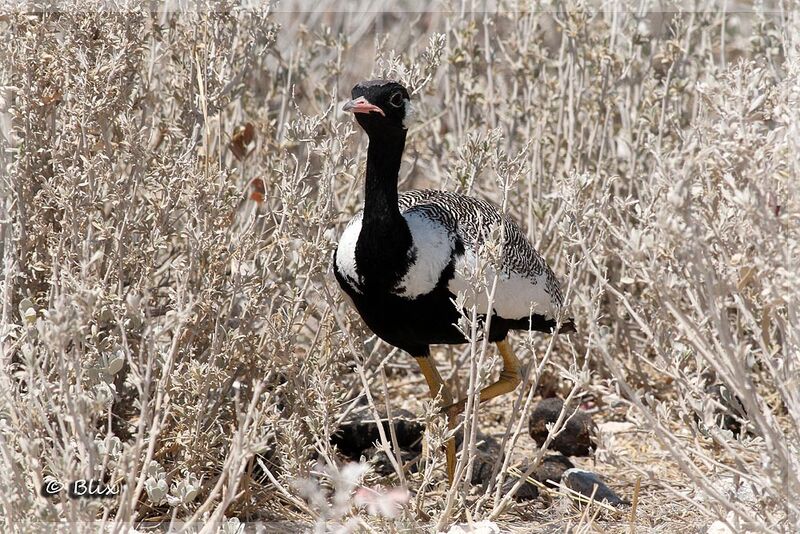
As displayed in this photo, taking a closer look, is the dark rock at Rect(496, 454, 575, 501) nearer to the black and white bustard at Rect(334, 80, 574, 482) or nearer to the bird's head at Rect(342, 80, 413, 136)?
the black and white bustard at Rect(334, 80, 574, 482)

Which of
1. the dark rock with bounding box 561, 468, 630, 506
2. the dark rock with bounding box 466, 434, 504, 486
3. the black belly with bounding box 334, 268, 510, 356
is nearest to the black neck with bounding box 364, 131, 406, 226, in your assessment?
the black belly with bounding box 334, 268, 510, 356

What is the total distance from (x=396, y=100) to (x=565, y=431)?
1.44m

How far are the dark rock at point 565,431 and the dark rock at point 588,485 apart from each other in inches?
10.5

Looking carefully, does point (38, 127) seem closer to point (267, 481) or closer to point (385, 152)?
point (385, 152)

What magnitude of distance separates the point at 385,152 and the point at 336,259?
1.21 ft

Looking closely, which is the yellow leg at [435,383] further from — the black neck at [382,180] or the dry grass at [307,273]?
the black neck at [382,180]

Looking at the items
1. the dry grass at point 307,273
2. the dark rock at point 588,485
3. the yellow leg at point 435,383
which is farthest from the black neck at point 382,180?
the dark rock at point 588,485

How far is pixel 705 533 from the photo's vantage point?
308cm

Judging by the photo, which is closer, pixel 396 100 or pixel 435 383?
pixel 396 100

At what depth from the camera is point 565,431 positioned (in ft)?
13.2

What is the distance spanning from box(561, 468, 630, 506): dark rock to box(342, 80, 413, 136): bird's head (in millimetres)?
1274

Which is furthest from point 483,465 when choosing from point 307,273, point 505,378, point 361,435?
point 307,273

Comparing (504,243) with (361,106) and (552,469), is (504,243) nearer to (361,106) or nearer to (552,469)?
(361,106)

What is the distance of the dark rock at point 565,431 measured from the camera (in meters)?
4.01
